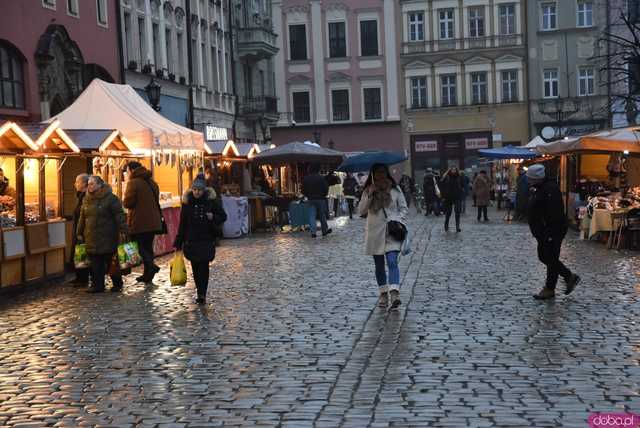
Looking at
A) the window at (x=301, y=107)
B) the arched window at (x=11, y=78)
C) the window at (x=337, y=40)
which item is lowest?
the arched window at (x=11, y=78)

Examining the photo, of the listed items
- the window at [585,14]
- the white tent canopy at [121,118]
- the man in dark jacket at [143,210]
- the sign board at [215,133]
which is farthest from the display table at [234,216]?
the window at [585,14]

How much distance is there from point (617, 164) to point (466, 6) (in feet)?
117

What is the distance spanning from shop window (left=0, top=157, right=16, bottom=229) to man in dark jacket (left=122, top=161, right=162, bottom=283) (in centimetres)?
167

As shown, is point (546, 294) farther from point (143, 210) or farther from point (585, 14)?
point (585, 14)

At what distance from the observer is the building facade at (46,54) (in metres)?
25.3

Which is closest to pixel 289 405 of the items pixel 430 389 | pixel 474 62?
pixel 430 389

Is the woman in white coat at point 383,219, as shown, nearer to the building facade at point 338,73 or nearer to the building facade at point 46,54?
the building facade at point 46,54

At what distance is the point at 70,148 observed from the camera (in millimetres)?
18219

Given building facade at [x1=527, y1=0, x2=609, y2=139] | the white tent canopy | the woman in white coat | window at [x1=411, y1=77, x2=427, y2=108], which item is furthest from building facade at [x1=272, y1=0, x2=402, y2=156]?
the woman in white coat

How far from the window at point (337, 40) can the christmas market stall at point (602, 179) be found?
113 ft

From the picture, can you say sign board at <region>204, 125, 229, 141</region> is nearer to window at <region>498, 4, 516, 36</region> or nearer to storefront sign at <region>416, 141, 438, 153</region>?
storefront sign at <region>416, 141, 438, 153</region>

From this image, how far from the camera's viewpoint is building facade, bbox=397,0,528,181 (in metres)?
61.6

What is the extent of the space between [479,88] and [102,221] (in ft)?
161

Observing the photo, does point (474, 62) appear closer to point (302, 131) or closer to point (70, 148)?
point (302, 131)
